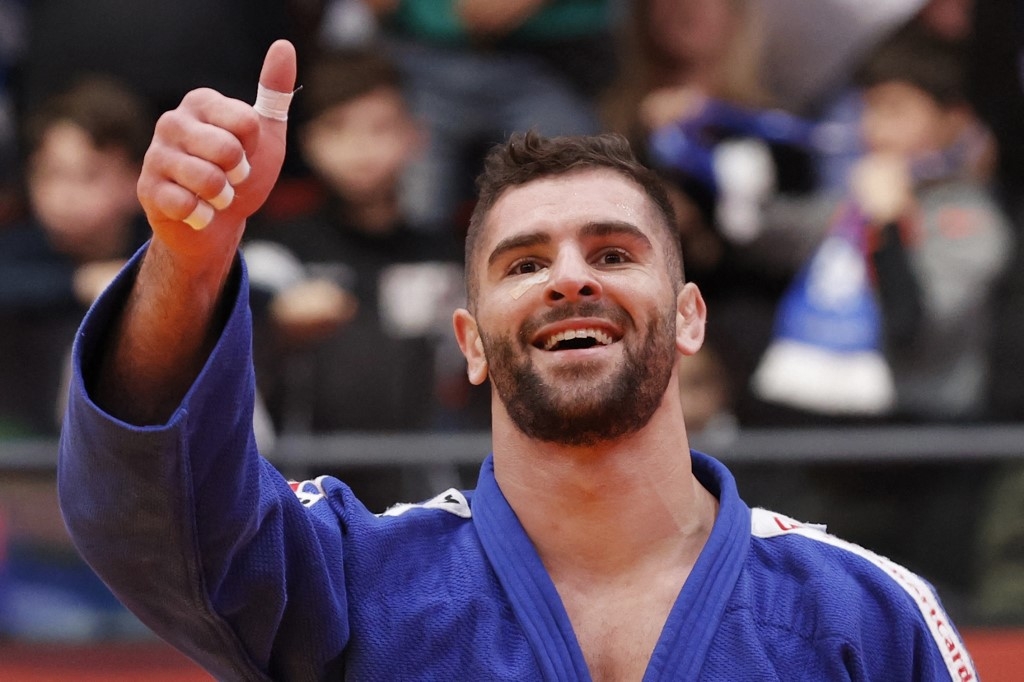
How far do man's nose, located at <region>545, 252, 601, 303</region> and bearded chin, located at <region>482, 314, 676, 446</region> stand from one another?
0.13 m

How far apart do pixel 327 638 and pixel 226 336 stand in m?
0.60

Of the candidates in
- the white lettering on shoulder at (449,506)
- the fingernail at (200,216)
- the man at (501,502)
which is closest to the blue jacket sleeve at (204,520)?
the man at (501,502)

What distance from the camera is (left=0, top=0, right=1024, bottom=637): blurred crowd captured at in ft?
16.8

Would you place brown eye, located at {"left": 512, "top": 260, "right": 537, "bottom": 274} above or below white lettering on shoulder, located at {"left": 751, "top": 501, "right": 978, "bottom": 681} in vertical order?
above

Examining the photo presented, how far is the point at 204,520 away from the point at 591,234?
0.94 m

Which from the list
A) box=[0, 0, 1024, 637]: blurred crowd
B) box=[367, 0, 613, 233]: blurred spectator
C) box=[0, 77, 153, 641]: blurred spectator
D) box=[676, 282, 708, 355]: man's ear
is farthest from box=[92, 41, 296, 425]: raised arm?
box=[367, 0, 613, 233]: blurred spectator

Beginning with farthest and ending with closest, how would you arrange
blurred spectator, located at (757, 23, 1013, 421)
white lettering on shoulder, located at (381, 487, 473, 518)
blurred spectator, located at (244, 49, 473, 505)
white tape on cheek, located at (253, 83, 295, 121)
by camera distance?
blurred spectator, located at (757, 23, 1013, 421), blurred spectator, located at (244, 49, 473, 505), white lettering on shoulder, located at (381, 487, 473, 518), white tape on cheek, located at (253, 83, 295, 121)

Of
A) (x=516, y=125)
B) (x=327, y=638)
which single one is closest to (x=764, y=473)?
(x=516, y=125)

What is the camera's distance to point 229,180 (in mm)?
1983

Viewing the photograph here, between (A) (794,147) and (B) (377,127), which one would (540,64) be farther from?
(A) (794,147)

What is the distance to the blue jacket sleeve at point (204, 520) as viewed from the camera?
2.09 m

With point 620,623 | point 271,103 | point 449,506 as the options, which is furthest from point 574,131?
point 271,103

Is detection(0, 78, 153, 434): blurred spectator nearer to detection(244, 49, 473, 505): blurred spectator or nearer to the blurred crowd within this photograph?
the blurred crowd

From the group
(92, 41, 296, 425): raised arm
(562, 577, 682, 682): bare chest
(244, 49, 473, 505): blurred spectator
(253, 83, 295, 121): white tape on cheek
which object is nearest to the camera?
(92, 41, 296, 425): raised arm
